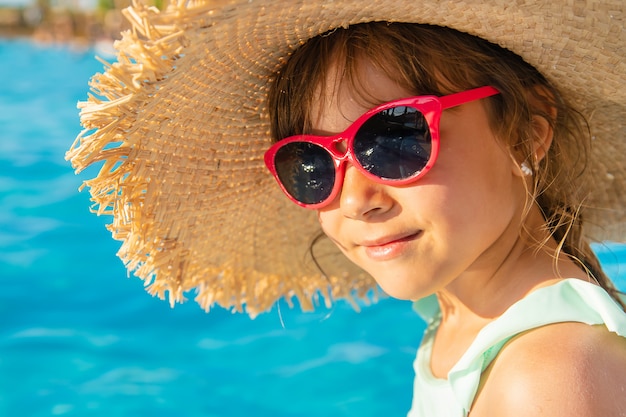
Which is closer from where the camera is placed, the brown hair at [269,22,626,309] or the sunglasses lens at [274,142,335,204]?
the brown hair at [269,22,626,309]

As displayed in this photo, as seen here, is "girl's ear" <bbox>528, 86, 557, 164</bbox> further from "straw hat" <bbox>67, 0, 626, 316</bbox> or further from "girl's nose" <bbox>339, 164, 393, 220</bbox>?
"girl's nose" <bbox>339, 164, 393, 220</bbox>

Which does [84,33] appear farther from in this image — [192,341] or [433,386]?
[433,386]

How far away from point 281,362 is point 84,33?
92.8ft

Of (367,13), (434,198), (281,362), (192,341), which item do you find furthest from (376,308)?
(367,13)

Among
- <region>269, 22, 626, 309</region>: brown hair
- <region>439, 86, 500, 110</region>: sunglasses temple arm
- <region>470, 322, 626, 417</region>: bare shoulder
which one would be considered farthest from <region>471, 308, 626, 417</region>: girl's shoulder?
<region>439, 86, 500, 110</region>: sunglasses temple arm

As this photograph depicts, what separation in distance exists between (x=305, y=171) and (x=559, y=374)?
31.6 inches

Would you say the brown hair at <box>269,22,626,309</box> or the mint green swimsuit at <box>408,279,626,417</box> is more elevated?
the brown hair at <box>269,22,626,309</box>

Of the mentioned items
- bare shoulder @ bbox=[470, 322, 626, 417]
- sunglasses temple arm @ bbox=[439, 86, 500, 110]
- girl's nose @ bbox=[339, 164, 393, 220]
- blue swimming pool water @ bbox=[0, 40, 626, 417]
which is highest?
sunglasses temple arm @ bbox=[439, 86, 500, 110]

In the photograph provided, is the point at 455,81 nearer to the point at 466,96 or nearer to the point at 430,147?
the point at 466,96

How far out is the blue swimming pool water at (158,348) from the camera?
3.39m

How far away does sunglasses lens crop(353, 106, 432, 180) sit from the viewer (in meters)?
1.72

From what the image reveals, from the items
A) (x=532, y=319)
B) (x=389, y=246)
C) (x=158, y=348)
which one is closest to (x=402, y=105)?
(x=389, y=246)

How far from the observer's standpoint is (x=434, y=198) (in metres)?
1.77

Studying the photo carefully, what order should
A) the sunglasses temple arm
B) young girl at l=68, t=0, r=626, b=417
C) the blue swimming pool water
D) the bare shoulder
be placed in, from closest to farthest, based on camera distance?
the bare shoulder, young girl at l=68, t=0, r=626, b=417, the sunglasses temple arm, the blue swimming pool water
